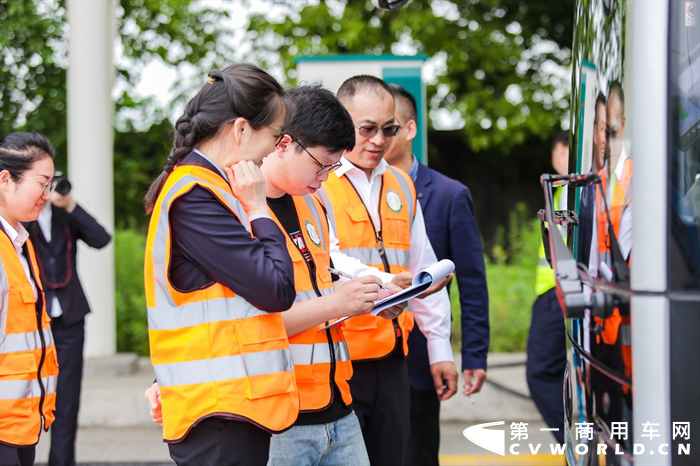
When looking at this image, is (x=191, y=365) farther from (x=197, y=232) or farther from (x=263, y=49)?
(x=263, y=49)

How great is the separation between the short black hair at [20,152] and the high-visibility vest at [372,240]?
1214 millimetres

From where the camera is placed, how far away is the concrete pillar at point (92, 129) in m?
5.97

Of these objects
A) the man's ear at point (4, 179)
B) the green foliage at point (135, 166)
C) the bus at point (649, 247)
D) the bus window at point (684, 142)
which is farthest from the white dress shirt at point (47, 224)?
the green foliage at point (135, 166)

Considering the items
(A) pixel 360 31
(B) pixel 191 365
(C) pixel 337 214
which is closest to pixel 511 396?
(C) pixel 337 214

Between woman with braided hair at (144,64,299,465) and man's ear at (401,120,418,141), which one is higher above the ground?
man's ear at (401,120,418,141)

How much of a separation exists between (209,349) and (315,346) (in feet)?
1.47

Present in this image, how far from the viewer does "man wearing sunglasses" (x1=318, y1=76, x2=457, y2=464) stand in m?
2.67

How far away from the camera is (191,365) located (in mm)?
1823

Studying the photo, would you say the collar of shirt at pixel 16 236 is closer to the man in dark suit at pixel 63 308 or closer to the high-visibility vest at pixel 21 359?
the high-visibility vest at pixel 21 359

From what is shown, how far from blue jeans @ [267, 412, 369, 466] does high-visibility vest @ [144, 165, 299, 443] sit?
30 centimetres

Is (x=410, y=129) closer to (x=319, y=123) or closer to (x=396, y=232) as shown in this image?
(x=396, y=232)

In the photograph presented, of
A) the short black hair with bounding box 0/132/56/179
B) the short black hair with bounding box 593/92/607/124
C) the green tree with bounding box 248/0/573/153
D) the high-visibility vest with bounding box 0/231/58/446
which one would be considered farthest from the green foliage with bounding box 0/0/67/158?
the short black hair with bounding box 593/92/607/124

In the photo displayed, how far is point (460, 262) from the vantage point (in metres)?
3.46

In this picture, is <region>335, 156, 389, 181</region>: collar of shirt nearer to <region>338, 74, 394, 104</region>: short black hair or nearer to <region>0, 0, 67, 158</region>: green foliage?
<region>338, 74, 394, 104</region>: short black hair
